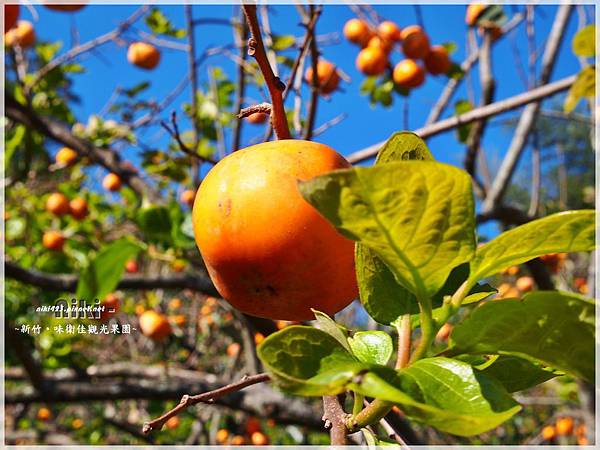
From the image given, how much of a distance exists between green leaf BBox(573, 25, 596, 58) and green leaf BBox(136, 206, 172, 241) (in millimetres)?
1272

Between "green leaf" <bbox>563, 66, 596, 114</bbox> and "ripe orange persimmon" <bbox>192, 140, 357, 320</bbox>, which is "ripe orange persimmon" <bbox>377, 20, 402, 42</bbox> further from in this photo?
"ripe orange persimmon" <bbox>192, 140, 357, 320</bbox>

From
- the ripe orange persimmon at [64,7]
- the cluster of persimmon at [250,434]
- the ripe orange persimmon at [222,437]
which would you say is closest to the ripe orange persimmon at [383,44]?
the ripe orange persimmon at [64,7]

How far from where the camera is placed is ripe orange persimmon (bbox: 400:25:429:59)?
106 inches

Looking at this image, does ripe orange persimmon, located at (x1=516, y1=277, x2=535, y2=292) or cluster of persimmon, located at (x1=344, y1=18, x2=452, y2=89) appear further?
ripe orange persimmon, located at (x1=516, y1=277, x2=535, y2=292)

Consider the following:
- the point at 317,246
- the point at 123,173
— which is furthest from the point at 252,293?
the point at 123,173

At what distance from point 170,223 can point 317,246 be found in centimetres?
143

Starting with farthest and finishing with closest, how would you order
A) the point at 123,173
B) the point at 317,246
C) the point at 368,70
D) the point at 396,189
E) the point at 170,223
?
the point at 368,70, the point at 123,173, the point at 170,223, the point at 317,246, the point at 396,189

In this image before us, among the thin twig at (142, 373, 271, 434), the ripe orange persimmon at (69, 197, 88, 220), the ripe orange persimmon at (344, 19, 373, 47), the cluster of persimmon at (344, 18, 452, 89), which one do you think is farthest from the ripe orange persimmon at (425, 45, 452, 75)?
the thin twig at (142, 373, 271, 434)

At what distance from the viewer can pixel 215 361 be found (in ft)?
16.0

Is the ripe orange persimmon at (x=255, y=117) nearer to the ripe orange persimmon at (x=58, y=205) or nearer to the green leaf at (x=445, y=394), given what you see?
the green leaf at (x=445, y=394)

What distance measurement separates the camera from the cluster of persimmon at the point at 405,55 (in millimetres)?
2611

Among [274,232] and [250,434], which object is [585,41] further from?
[250,434]

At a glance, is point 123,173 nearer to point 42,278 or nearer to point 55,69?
point 42,278

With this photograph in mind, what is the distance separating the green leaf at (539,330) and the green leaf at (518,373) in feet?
0.29
